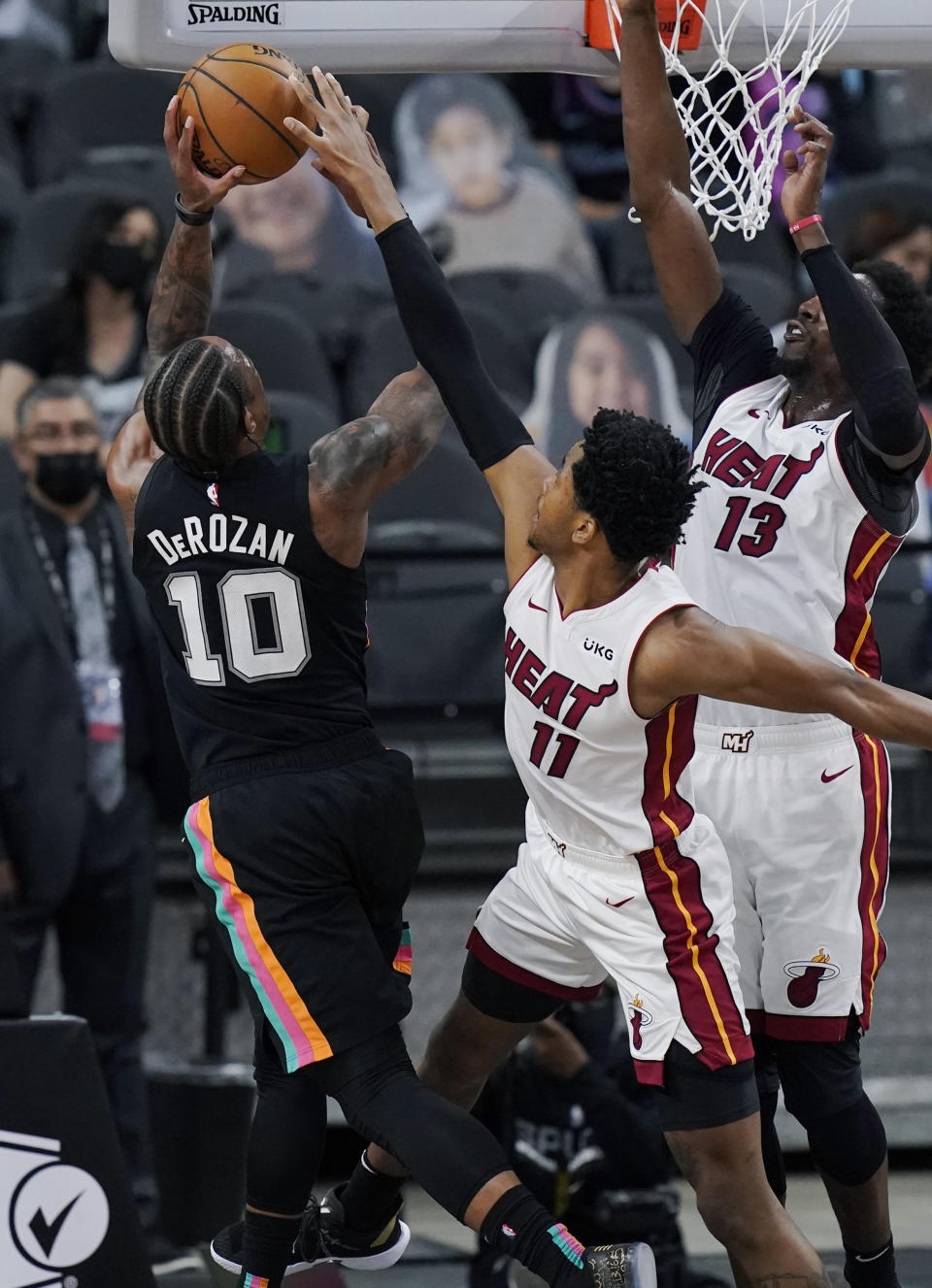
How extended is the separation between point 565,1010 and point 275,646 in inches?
87.3

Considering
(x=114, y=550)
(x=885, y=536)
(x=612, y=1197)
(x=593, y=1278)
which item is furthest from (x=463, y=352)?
(x=612, y=1197)

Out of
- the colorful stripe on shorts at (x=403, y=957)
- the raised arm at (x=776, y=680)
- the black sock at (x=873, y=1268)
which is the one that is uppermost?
the raised arm at (x=776, y=680)

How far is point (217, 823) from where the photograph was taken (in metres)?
3.70

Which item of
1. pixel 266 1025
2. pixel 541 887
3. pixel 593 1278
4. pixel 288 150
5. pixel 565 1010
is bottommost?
pixel 565 1010

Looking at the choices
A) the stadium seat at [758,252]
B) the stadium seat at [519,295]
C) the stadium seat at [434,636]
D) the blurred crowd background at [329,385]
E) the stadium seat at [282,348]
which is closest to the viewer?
the blurred crowd background at [329,385]

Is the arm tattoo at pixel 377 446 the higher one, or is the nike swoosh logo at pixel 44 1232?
the arm tattoo at pixel 377 446

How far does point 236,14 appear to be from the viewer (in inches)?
169

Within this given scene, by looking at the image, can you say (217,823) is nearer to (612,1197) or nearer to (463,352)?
(463,352)

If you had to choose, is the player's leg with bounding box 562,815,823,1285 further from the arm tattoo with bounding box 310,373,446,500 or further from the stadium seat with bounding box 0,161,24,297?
the stadium seat with bounding box 0,161,24,297

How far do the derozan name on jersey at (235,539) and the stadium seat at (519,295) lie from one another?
4748 mm

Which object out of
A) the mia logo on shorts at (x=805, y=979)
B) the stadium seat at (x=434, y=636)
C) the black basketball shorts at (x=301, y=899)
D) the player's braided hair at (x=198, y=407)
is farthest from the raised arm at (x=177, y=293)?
the stadium seat at (x=434, y=636)

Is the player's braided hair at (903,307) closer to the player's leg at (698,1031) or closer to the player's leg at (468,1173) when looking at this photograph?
the player's leg at (698,1031)

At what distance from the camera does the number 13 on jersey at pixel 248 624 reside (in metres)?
3.71

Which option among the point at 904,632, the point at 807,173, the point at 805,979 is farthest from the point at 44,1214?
the point at 904,632
